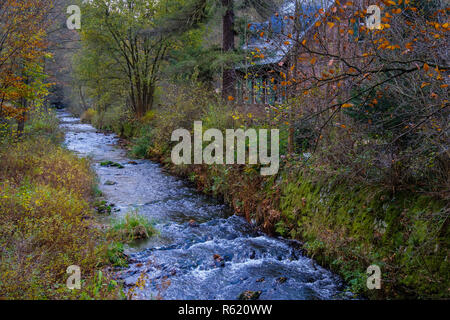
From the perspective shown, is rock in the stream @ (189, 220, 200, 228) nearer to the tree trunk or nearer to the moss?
the moss

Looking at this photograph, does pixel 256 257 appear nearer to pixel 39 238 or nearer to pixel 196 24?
pixel 39 238

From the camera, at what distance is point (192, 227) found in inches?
311

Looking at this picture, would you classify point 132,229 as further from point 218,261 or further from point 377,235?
point 377,235

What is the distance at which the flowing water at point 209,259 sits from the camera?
17.0 ft

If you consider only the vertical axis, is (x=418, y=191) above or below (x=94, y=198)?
above

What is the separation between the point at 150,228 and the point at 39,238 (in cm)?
256

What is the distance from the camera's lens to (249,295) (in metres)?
4.95

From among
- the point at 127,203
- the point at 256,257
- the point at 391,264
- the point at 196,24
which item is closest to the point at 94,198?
the point at 127,203

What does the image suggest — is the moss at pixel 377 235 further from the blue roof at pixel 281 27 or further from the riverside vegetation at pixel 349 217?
the blue roof at pixel 281 27

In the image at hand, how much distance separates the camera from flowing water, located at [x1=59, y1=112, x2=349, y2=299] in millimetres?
5175
